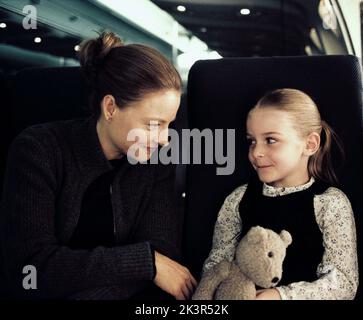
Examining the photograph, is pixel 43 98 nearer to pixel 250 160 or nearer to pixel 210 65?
pixel 210 65

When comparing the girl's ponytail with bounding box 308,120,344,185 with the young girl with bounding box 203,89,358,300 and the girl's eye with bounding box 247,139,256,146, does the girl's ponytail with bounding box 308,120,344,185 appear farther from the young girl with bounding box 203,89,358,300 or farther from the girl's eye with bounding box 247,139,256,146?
the girl's eye with bounding box 247,139,256,146

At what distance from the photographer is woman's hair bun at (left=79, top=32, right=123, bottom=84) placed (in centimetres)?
107

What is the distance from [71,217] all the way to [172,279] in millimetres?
267

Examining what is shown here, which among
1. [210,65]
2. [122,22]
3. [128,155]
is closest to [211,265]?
[128,155]

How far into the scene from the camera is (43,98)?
1.36 m

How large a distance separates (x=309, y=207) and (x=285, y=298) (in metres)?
0.21

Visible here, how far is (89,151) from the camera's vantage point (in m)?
1.06

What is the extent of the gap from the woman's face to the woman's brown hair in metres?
0.02

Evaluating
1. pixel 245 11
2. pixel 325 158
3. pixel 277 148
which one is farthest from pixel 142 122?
pixel 245 11

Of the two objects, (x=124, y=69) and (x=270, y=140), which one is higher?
(x=124, y=69)

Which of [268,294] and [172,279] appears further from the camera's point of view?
[172,279]

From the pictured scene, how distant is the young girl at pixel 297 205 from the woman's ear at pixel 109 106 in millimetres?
315

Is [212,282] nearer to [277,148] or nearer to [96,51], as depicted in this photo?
[277,148]

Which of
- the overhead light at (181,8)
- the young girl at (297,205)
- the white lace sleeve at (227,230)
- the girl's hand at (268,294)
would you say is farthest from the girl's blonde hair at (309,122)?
the overhead light at (181,8)
